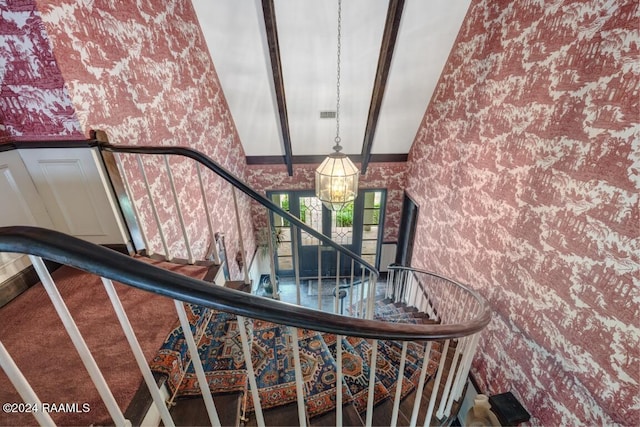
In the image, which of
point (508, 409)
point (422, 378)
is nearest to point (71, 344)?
point (422, 378)

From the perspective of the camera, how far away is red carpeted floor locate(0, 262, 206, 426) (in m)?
1.03

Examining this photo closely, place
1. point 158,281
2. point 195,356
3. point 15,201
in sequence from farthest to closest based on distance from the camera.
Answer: point 15,201 < point 195,356 < point 158,281

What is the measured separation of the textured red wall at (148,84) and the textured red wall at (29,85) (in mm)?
42

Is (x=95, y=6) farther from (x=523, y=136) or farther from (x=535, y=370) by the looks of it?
(x=535, y=370)

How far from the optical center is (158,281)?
23.1 inches

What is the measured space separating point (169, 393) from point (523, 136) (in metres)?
2.85

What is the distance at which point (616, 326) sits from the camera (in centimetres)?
149

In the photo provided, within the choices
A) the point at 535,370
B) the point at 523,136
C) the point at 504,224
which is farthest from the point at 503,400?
the point at 523,136

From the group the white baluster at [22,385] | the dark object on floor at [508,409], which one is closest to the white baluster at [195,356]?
the white baluster at [22,385]

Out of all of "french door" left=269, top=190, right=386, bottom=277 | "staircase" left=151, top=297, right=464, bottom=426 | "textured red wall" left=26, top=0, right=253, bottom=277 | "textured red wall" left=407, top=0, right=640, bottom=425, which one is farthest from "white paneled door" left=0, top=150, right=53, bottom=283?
"french door" left=269, top=190, right=386, bottom=277

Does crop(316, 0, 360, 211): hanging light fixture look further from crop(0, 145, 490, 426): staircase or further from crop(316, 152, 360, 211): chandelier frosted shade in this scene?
crop(0, 145, 490, 426): staircase

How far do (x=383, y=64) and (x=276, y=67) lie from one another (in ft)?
4.11

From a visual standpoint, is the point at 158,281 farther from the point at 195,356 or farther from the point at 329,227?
the point at 329,227

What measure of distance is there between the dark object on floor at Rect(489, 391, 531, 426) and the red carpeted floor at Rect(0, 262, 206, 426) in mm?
2461
